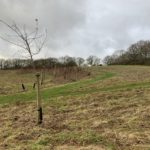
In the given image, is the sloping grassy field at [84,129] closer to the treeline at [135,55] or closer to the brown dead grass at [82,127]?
the brown dead grass at [82,127]

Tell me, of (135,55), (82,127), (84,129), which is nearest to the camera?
(84,129)

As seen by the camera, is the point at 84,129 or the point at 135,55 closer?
the point at 84,129

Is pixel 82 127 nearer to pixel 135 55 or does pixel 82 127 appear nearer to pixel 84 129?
pixel 84 129

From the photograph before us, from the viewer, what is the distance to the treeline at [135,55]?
8450cm

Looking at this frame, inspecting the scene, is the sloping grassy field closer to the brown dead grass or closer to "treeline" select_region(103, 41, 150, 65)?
the brown dead grass

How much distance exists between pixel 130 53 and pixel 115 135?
272ft

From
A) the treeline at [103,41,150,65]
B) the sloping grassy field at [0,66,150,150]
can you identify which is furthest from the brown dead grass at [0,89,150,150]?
the treeline at [103,41,150,65]

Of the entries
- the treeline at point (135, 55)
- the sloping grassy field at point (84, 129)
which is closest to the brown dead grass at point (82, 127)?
the sloping grassy field at point (84, 129)

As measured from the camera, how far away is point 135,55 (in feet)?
291

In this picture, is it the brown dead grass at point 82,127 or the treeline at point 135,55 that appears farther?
the treeline at point 135,55

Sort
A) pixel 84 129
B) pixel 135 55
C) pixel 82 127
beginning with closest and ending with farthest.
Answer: pixel 84 129
pixel 82 127
pixel 135 55

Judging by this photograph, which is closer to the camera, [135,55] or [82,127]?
[82,127]

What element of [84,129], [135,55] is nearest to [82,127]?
[84,129]

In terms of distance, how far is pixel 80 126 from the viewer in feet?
30.2
